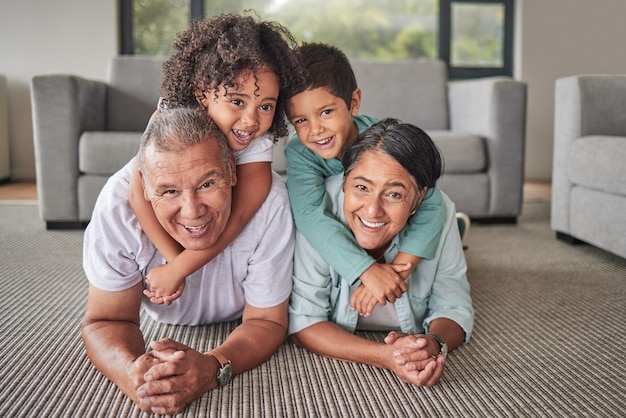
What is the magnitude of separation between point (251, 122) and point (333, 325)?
54 cm

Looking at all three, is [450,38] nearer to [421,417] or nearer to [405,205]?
[405,205]

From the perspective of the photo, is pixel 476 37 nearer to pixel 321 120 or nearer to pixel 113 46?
pixel 113 46

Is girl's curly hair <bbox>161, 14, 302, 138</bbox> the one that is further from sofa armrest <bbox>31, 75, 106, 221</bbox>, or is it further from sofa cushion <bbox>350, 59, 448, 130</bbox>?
sofa cushion <bbox>350, 59, 448, 130</bbox>

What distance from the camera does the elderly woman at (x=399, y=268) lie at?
1364 millimetres

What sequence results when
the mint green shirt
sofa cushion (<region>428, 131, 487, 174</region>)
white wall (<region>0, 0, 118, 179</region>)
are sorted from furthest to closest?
white wall (<region>0, 0, 118, 179</region>), sofa cushion (<region>428, 131, 487, 174</region>), the mint green shirt

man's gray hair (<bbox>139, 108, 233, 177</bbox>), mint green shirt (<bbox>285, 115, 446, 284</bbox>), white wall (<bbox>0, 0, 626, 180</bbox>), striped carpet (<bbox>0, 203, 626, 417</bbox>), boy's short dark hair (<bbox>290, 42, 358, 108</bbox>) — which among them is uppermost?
white wall (<bbox>0, 0, 626, 180</bbox>)

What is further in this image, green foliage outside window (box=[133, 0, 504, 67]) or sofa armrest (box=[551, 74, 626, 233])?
green foliage outside window (box=[133, 0, 504, 67])

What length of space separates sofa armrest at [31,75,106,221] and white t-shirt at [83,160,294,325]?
1.80 m

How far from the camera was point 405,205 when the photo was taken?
4.64ft

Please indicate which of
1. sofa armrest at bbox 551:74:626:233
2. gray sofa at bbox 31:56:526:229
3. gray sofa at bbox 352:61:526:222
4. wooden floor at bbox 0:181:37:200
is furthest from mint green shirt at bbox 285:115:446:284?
wooden floor at bbox 0:181:37:200

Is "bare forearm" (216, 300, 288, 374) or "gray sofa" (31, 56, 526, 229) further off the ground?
"gray sofa" (31, 56, 526, 229)

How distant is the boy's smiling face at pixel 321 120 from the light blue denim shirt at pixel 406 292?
9cm

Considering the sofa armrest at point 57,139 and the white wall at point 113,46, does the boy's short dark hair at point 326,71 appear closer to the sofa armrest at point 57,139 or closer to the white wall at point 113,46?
the sofa armrest at point 57,139

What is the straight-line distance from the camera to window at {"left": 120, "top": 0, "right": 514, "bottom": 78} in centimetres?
563
